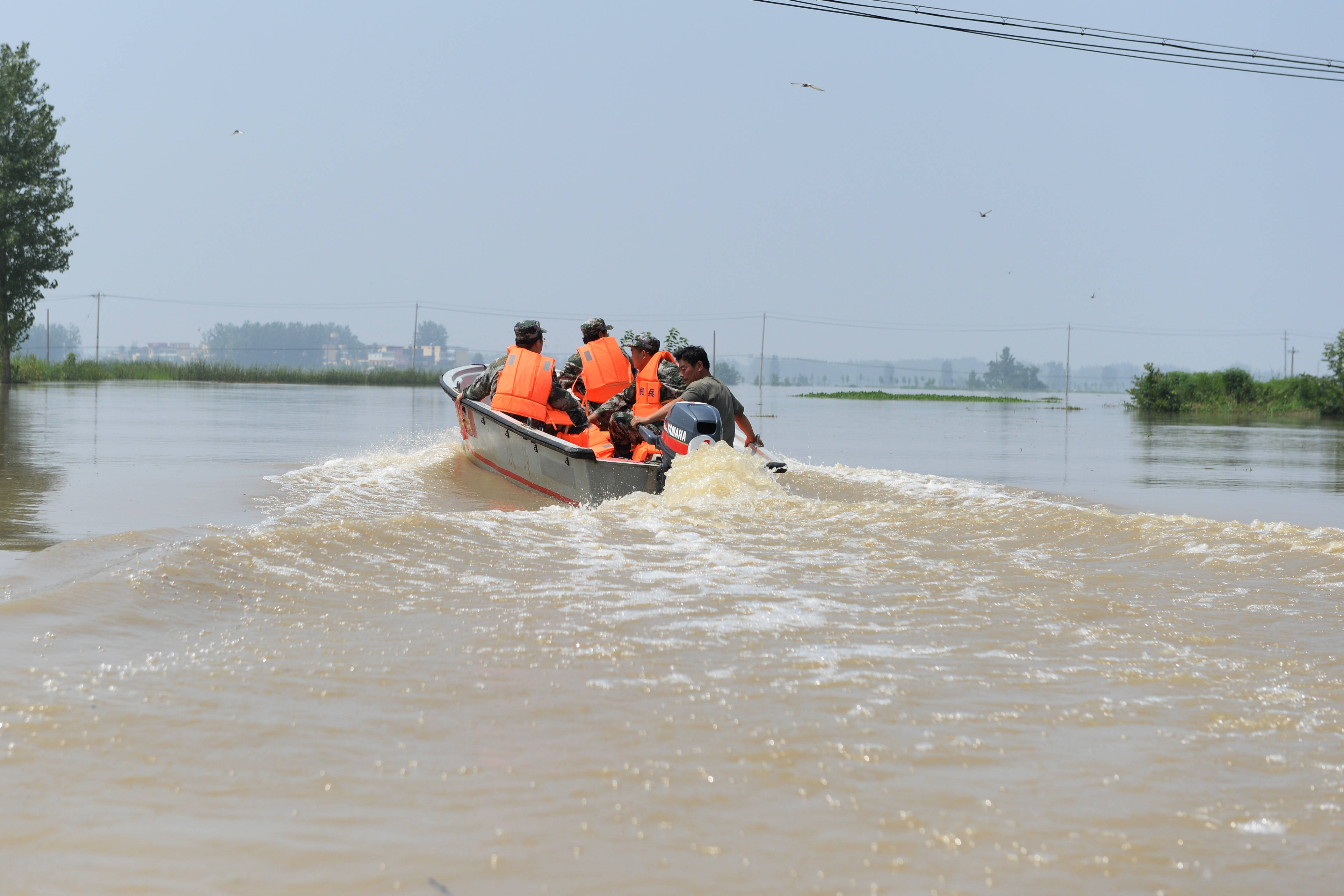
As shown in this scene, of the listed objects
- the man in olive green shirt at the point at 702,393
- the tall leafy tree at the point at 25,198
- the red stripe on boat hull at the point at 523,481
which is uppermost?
the tall leafy tree at the point at 25,198

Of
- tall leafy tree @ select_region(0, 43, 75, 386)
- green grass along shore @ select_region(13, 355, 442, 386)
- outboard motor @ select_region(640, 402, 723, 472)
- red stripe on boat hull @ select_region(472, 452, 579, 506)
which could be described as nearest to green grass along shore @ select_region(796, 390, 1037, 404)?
green grass along shore @ select_region(13, 355, 442, 386)

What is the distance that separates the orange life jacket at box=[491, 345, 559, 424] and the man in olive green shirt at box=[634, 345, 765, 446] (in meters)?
1.20

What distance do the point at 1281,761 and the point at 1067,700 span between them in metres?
0.63

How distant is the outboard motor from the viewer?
8.37m

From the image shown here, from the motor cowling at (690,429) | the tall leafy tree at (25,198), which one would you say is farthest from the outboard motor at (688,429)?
the tall leafy tree at (25,198)

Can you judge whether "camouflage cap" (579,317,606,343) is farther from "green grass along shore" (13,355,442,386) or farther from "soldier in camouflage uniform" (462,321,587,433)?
"green grass along shore" (13,355,442,386)

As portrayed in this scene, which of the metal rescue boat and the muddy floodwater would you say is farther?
the metal rescue boat

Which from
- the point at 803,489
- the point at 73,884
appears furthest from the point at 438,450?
the point at 73,884

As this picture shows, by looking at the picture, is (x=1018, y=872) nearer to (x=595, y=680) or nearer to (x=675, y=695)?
(x=675, y=695)

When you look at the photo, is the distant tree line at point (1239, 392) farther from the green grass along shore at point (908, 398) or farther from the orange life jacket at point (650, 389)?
the orange life jacket at point (650, 389)

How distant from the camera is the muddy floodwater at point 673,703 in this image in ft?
7.48

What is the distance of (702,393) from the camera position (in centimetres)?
898

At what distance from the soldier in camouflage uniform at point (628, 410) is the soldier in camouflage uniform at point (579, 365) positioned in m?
0.60

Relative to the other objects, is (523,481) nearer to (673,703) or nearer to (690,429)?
(690,429)
